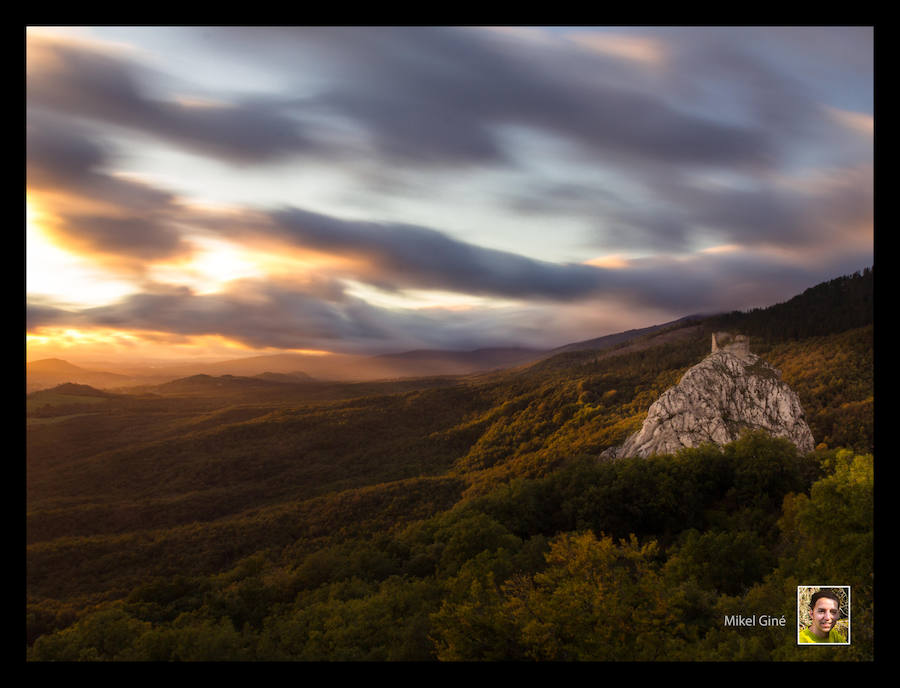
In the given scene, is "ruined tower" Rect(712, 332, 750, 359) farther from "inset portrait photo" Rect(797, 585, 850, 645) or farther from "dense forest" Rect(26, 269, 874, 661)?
"inset portrait photo" Rect(797, 585, 850, 645)

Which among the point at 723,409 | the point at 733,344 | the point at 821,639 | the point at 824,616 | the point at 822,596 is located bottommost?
the point at 821,639

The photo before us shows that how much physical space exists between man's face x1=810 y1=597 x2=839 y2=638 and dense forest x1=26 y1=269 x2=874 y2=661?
0.58 meters

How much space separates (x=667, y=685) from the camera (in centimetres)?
1424

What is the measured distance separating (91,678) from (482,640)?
44.9 feet

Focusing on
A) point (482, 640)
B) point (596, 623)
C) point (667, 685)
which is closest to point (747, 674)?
point (667, 685)

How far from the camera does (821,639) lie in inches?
614

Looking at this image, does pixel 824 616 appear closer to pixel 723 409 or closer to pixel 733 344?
pixel 723 409

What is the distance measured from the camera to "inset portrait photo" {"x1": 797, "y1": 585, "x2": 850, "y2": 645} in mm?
15594

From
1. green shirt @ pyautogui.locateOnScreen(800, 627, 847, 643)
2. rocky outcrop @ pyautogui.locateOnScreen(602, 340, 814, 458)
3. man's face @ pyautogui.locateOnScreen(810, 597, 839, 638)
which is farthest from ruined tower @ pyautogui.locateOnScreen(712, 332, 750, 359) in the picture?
green shirt @ pyautogui.locateOnScreen(800, 627, 847, 643)

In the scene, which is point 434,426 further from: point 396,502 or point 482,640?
point 482,640

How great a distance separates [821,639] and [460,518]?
27.2 m

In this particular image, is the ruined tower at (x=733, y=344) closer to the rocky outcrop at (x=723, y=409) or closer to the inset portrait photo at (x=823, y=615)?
the rocky outcrop at (x=723, y=409)

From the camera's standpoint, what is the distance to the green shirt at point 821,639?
51.0 ft

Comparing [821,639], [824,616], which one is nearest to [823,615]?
[824,616]
